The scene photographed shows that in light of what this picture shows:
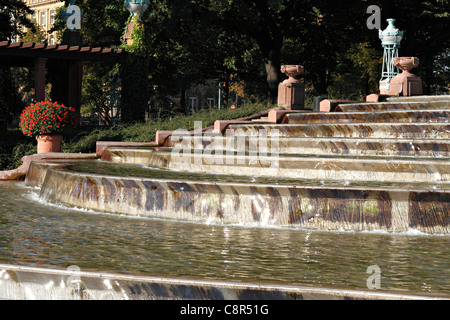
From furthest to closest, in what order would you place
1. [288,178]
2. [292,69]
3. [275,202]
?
[292,69] < [288,178] < [275,202]

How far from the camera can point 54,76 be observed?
104 feet

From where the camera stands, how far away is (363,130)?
16.2 meters

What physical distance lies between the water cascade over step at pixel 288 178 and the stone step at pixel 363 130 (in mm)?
23

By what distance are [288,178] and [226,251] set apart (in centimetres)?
485

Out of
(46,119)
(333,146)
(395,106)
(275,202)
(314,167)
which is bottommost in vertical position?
(275,202)

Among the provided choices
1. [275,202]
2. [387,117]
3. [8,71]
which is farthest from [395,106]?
[8,71]

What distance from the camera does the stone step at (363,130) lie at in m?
15.6

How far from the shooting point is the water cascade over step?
9.66m

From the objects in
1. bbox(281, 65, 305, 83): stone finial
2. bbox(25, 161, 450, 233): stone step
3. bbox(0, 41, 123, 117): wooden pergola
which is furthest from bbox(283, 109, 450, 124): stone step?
bbox(0, 41, 123, 117): wooden pergola

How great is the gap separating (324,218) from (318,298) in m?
4.55

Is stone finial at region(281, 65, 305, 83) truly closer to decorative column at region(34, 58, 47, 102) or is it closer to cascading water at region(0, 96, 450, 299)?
cascading water at region(0, 96, 450, 299)

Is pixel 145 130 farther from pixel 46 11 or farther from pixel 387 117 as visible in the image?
pixel 46 11

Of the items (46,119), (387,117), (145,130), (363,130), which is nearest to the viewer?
(363,130)

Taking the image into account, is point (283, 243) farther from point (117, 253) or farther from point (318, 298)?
point (318, 298)
